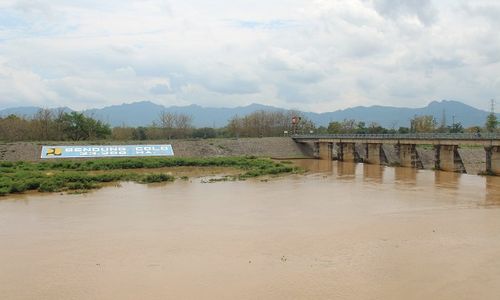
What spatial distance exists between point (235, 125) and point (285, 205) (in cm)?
6915

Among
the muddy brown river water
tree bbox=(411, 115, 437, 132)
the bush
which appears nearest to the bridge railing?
the muddy brown river water

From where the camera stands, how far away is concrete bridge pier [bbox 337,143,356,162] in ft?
190

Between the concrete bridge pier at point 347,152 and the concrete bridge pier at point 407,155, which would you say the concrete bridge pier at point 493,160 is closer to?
the concrete bridge pier at point 407,155

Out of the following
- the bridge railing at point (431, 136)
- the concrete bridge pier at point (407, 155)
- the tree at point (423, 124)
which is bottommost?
the concrete bridge pier at point (407, 155)

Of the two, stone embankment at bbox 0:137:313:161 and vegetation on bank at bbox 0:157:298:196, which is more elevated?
stone embankment at bbox 0:137:313:161

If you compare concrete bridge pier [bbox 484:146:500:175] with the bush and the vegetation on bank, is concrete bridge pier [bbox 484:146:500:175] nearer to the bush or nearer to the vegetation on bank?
the vegetation on bank

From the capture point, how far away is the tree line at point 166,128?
68.1 metres

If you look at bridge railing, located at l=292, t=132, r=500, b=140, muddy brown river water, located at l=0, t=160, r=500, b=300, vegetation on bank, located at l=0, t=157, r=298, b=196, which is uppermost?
bridge railing, located at l=292, t=132, r=500, b=140

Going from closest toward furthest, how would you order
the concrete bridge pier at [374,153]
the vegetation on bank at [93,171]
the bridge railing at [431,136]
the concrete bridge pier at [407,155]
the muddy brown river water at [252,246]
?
1. the muddy brown river water at [252,246]
2. the vegetation on bank at [93,171]
3. the bridge railing at [431,136]
4. the concrete bridge pier at [407,155]
5. the concrete bridge pier at [374,153]

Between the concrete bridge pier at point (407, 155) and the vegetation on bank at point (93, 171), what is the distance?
452 inches

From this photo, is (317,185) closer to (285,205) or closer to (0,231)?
(285,205)

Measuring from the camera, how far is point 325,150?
62.2 metres

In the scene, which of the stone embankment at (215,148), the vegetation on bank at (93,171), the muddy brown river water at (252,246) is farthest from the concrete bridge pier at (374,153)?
the muddy brown river water at (252,246)

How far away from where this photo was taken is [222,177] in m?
38.9
